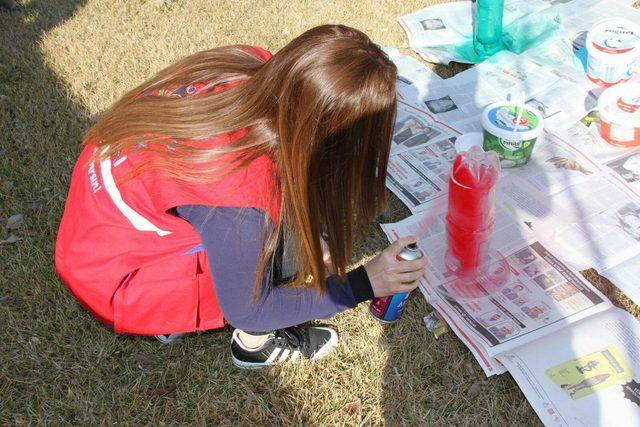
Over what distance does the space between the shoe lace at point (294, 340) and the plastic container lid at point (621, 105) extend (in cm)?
113

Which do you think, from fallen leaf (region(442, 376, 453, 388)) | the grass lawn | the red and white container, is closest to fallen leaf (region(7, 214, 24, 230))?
the grass lawn

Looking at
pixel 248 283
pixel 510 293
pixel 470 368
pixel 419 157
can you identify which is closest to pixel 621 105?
pixel 419 157

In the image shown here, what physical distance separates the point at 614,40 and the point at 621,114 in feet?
1.24

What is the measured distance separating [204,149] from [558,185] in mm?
1161

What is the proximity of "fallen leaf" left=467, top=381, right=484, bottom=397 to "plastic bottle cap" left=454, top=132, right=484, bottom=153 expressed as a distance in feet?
2.62

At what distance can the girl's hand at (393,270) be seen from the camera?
130 centimetres

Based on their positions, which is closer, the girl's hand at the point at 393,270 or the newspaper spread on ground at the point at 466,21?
the girl's hand at the point at 393,270

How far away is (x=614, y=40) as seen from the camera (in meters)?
2.06

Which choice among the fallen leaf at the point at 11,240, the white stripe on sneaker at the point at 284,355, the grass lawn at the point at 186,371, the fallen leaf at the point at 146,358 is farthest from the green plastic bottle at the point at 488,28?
the fallen leaf at the point at 11,240

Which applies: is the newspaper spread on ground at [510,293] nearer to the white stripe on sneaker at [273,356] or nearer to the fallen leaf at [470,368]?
the fallen leaf at [470,368]

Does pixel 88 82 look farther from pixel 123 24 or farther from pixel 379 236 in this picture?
pixel 379 236

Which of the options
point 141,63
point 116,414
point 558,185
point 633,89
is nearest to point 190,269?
point 116,414

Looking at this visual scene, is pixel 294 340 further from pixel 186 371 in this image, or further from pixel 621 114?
pixel 621 114

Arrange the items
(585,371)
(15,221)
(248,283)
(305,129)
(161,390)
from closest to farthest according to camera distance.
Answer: (305,129), (248,283), (585,371), (161,390), (15,221)
